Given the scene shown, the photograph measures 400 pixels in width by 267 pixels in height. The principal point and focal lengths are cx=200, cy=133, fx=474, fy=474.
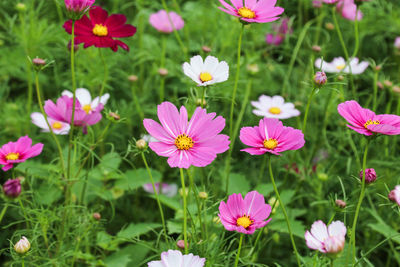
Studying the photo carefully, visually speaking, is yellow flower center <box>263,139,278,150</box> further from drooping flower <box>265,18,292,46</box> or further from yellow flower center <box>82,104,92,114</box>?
drooping flower <box>265,18,292,46</box>

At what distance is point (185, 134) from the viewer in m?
0.88

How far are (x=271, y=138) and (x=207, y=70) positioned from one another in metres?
0.24

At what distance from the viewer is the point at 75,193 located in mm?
1290

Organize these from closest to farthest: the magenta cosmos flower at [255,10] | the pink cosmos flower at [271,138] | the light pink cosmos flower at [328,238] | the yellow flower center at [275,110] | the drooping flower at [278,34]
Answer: the light pink cosmos flower at [328,238], the pink cosmos flower at [271,138], the magenta cosmos flower at [255,10], the yellow flower center at [275,110], the drooping flower at [278,34]

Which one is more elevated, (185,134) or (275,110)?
(185,134)

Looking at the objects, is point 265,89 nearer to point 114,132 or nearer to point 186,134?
point 114,132

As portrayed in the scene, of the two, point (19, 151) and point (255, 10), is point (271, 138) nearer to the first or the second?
point (255, 10)

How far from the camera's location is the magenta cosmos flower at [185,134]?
0.83m

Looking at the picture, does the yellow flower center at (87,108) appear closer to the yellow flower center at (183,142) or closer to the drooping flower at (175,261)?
the yellow flower center at (183,142)

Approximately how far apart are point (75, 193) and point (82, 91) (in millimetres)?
288

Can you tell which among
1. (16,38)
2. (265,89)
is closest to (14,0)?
(16,38)

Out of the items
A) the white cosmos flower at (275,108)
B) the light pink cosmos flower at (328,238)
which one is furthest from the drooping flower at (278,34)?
the light pink cosmos flower at (328,238)

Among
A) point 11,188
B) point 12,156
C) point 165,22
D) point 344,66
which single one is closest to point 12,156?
point 12,156

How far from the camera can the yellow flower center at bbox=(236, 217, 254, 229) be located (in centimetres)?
84
